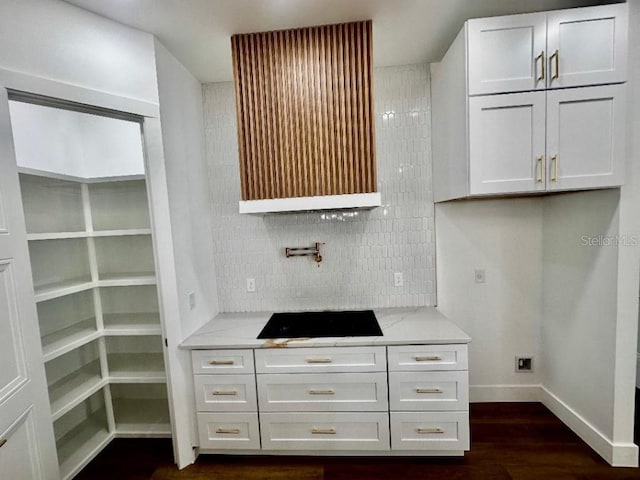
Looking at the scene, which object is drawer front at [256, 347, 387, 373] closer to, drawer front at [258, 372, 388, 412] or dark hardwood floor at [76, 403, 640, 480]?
drawer front at [258, 372, 388, 412]

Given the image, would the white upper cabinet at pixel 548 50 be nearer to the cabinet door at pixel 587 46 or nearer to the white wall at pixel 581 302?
the cabinet door at pixel 587 46

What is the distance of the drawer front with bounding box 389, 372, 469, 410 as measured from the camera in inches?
69.6

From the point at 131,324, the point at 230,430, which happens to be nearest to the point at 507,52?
the point at 230,430

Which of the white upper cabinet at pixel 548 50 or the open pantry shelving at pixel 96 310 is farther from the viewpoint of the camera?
the open pantry shelving at pixel 96 310

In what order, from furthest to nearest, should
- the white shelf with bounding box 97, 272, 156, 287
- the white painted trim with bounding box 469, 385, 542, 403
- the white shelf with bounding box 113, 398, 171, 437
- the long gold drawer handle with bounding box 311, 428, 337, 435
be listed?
the white painted trim with bounding box 469, 385, 542, 403
the white shelf with bounding box 113, 398, 171, 437
the white shelf with bounding box 97, 272, 156, 287
the long gold drawer handle with bounding box 311, 428, 337, 435

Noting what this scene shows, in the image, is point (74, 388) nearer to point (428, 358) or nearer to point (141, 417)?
point (141, 417)

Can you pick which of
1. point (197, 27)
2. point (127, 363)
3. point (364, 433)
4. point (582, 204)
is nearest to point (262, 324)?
point (364, 433)

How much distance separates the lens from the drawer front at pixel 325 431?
1831mm

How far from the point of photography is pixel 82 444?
6.89 feet

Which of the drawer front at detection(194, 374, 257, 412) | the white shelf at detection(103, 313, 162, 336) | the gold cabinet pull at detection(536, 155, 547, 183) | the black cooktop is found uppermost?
the gold cabinet pull at detection(536, 155, 547, 183)

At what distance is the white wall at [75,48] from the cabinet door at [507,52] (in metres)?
1.80

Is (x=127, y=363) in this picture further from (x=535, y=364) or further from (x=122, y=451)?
(x=535, y=364)

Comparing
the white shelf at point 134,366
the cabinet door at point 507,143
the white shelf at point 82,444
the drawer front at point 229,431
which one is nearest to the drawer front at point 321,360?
the drawer front at point 229,431

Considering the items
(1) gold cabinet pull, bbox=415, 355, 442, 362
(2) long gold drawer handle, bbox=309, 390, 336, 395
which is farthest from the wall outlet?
(2) long gold drawer handle, bbox=309, 390, 336, 395
